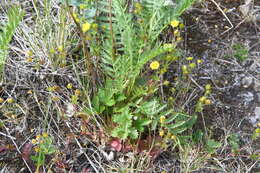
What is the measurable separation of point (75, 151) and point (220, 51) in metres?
0.95

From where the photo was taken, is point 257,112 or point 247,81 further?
point 247,81

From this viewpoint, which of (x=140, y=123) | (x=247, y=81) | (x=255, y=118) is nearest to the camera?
(x=140, y=123)

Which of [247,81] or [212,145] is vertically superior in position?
[247,81]

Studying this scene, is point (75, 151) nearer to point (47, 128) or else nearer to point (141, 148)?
point (47, 128)

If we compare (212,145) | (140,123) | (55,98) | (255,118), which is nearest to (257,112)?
(255,118)

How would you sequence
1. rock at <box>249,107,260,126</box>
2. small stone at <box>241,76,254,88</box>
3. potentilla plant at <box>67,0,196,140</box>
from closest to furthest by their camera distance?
potentilla plant at <box>67,0,196,140</box>
rock at <box>249,107,260,126</box>
small stone at <box>241,76,254,88</box>

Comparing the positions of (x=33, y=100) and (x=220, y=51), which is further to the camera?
(x=220, y=51)

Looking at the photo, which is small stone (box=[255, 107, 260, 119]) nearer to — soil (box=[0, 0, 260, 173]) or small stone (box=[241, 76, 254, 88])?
soil (box=[0, 0, 260, 173])

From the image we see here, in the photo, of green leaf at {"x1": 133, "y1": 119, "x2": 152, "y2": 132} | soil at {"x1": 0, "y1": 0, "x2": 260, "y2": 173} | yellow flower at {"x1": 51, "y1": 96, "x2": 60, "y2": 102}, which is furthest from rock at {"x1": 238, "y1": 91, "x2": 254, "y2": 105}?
yellow flower at {"x1": 51, "y1": 96, "x2": 60, "y2": 102}

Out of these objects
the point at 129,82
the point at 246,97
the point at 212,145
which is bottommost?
the point at 212,145

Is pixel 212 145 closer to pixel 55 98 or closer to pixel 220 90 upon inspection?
pixel 220 90

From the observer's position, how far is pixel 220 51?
1.74 m

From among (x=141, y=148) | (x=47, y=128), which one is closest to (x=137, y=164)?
(x=141, y=148)

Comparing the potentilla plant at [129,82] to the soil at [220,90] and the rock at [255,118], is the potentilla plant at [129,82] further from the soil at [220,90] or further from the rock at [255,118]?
the rock at [255,118]
